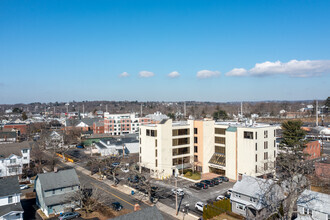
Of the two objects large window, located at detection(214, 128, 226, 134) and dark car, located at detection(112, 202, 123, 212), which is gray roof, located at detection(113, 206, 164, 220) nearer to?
dark car, located at detection(112, 202, 123, 212)

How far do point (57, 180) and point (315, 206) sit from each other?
36642 mm

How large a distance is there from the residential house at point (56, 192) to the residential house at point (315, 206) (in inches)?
1242

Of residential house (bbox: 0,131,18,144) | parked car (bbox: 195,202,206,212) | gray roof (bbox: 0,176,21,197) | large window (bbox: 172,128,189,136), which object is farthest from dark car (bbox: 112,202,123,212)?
residential house (bbox: 0,131,18,144)

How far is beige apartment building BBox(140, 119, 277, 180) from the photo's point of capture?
1884 inches

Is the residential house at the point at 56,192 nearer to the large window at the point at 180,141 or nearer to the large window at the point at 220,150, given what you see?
the large window at the point at 180,141

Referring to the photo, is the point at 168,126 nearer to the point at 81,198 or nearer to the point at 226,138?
the point at 226,138

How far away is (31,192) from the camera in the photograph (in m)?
45.0

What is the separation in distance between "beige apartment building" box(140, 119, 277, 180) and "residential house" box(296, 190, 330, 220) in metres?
14.8

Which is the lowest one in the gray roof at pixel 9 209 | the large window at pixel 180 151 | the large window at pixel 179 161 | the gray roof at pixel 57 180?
the gray roof at pixel 9 209

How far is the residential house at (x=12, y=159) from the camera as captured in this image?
53625 mm

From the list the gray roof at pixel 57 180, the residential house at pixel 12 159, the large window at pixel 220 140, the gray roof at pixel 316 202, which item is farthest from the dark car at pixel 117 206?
the residential house at pixel 12 159

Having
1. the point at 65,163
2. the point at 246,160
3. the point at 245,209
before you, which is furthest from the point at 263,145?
the point at 65,163

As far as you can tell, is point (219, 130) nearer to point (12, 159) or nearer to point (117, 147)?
point (117, 147)

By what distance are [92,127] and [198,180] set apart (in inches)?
3452
